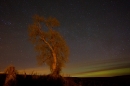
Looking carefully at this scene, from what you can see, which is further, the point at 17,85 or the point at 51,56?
the point at 51,56

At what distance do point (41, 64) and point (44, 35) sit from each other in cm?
386

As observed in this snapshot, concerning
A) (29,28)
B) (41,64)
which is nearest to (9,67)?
(41,64)

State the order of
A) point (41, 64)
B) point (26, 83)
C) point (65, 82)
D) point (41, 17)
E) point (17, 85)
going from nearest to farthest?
point (17, 85)
point (26, 83)
point (65, 82)
point (41, 64)
point (41, 17)

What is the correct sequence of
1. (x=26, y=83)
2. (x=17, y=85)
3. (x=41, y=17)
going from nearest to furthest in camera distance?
1. (x=17, y=85)
2. (x=26, y=83)
3. (x=41, y=17)

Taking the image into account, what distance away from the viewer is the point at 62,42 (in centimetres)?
2425

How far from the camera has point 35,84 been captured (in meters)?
11.4

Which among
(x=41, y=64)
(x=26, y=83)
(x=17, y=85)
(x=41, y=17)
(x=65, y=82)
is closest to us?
(x=17, y=85)

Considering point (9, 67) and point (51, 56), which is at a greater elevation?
point (51, 56)

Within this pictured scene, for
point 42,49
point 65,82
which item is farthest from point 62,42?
point 65,82

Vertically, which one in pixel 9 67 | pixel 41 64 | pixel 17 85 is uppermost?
pixel 41 64

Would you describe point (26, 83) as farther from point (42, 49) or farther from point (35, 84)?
point (42, 49)

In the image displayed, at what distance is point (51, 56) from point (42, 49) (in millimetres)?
1522

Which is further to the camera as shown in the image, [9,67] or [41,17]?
[41,17]

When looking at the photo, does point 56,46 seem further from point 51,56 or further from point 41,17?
point 41,17
